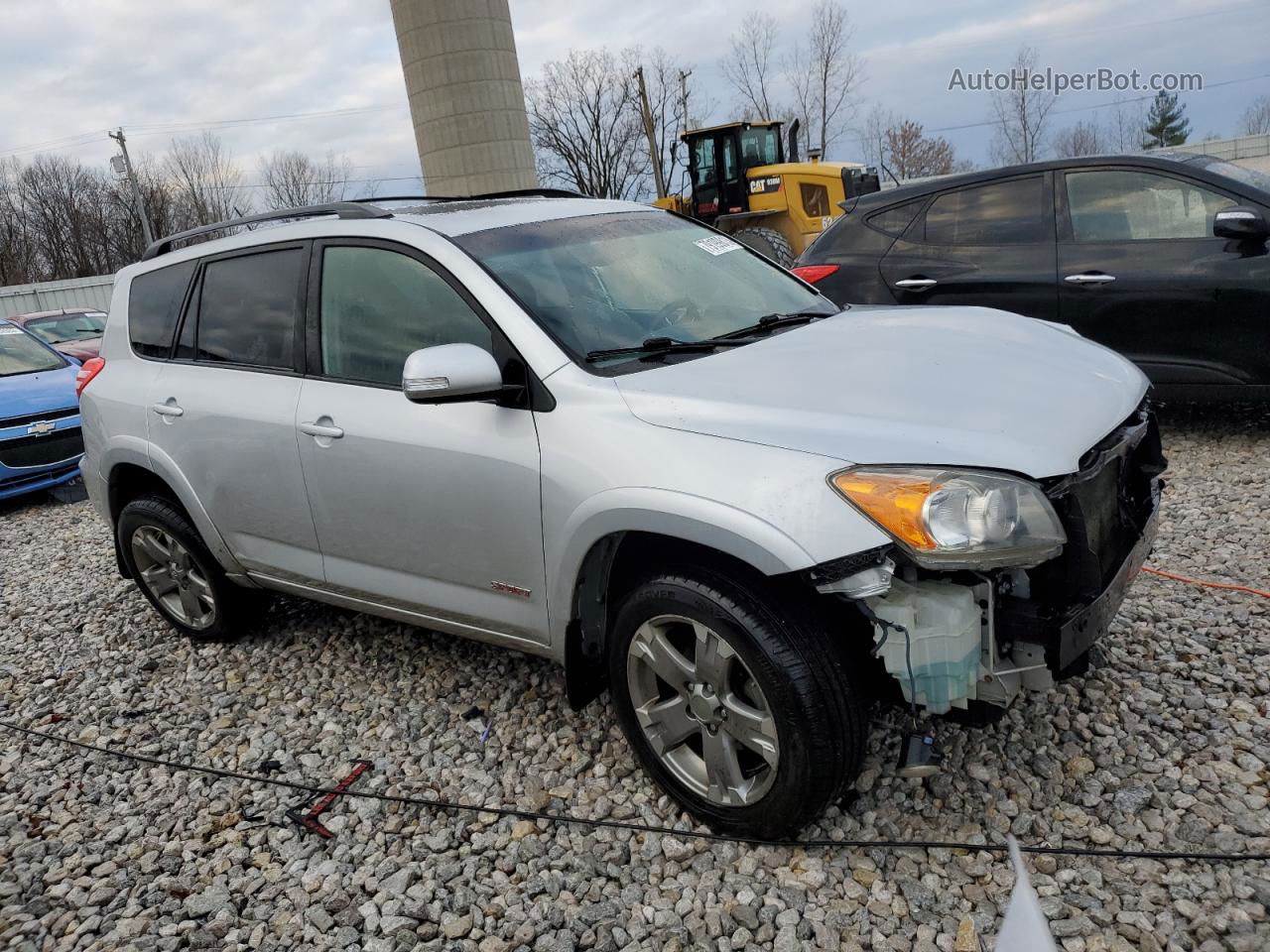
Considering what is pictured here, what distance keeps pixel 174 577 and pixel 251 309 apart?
4.72ft

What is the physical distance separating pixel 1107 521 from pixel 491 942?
1956mm

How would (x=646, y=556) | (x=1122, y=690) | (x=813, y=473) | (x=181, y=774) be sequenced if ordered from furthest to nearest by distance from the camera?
1. (x=181, y=774)
2. (x=1122, y=690)
3. (x=646, y=556)
4. (x=813, y=473)

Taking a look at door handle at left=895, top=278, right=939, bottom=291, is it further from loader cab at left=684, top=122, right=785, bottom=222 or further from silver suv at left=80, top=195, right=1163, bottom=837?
loader cab at left=684, top=122, right=785, bottom=222

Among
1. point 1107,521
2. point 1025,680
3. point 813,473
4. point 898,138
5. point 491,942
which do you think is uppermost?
point 898,138

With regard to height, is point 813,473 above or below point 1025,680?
above

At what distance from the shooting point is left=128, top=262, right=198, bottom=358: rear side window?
414 cm

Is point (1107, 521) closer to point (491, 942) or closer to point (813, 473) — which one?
point (813, 473)

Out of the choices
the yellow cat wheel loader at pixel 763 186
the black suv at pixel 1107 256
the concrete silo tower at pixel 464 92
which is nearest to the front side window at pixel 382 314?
the black suv at pixel 1107 256

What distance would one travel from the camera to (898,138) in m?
A: 54.1

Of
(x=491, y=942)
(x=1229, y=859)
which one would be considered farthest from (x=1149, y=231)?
(x=491, y=942)

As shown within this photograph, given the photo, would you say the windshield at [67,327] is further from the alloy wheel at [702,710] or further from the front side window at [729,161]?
the alloy wheel at [702,710]

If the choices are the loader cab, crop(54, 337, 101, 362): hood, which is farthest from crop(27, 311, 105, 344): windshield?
the loader cab

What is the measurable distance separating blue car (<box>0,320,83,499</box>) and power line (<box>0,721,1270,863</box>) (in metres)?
5.81

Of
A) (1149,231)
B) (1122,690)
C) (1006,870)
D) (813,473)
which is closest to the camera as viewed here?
(813,473)
